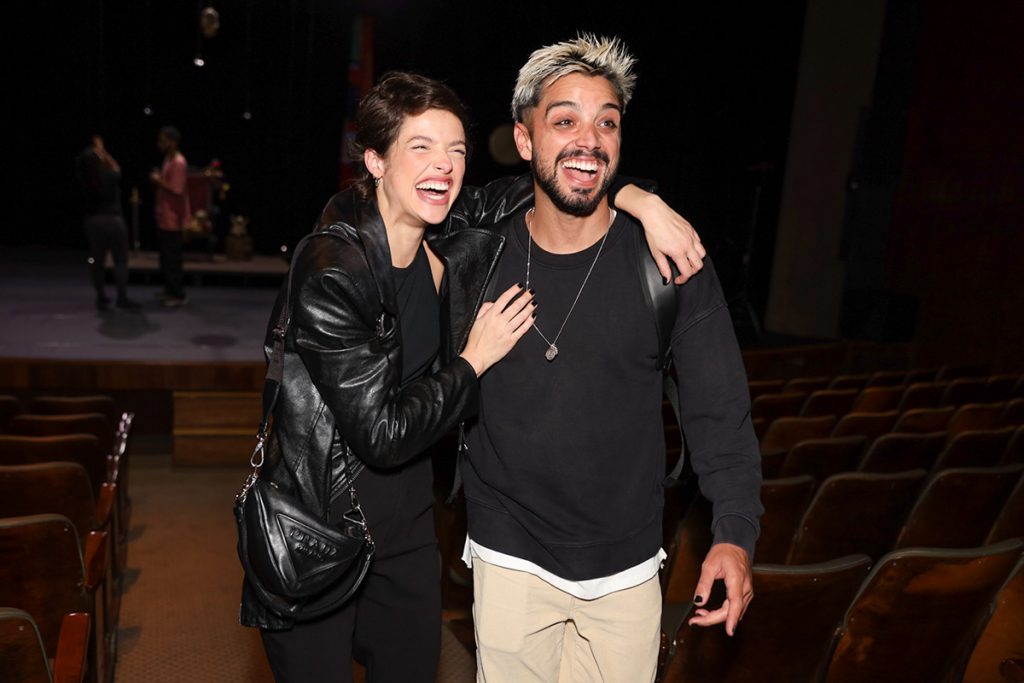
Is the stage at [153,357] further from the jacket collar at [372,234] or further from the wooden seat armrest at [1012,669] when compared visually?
the wooden seat armrest at [1012,669]

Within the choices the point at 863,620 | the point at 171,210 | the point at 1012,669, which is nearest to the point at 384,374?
the point at 863,620

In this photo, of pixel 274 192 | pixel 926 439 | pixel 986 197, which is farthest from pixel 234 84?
pixel 926 439

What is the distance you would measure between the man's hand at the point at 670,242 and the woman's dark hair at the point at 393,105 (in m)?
0.41

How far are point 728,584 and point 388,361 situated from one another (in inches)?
26.1

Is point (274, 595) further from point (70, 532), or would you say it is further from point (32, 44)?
point (32, 44)

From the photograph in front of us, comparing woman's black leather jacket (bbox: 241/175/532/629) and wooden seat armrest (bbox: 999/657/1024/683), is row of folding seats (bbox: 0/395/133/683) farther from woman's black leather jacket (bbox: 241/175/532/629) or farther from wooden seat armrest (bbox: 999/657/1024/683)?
wooden seat armrest (bbox: 999/657/1024/683)

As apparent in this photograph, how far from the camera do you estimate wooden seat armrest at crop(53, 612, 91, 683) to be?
4.66 feet

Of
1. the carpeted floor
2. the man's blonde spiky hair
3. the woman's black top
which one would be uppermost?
the man's blonde spiky hair

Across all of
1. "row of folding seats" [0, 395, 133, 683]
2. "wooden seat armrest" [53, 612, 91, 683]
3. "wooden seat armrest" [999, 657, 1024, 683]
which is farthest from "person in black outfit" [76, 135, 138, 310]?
"wooden seat armrest" [999, 657, 1024, 683]

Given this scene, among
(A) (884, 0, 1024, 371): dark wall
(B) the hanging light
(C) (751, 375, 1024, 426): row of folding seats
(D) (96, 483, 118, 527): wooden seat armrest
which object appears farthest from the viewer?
(B) the hanging light

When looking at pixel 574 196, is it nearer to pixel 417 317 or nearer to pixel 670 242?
pixel 670 242

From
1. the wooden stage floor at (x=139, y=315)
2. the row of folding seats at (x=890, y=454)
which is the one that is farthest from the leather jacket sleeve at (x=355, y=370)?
the wooden stage floor at (x=139, y=315)

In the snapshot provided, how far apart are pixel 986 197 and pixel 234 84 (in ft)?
31.6

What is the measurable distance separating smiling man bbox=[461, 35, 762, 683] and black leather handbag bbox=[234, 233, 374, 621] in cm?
33
